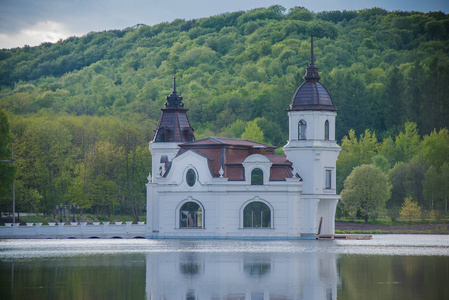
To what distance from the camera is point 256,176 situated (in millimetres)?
79688

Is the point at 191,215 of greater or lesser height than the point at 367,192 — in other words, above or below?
below

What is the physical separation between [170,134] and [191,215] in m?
8.83

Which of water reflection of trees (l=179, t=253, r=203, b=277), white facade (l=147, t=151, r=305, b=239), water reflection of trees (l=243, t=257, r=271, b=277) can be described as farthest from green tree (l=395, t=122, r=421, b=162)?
water reflection of trees (l=243, t=257, r=271, b=277)

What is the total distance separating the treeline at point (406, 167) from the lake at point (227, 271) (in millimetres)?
33561

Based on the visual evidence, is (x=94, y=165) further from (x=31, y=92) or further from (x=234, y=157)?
(x=31, y=92)

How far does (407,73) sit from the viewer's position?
139250mm

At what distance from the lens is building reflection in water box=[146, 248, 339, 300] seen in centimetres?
3903

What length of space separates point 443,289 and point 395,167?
2839 inches

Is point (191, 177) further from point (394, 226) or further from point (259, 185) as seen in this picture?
point (394, 226)

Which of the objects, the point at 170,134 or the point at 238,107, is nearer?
the point at 170,134

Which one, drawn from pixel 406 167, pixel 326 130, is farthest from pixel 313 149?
pixel 406 167

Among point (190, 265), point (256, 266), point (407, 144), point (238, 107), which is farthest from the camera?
point (238, 107)

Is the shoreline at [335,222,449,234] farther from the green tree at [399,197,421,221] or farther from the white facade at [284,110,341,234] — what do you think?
the white facade at [284,110,341,234]

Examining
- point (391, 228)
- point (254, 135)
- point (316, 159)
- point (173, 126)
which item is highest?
point (254, 135)
